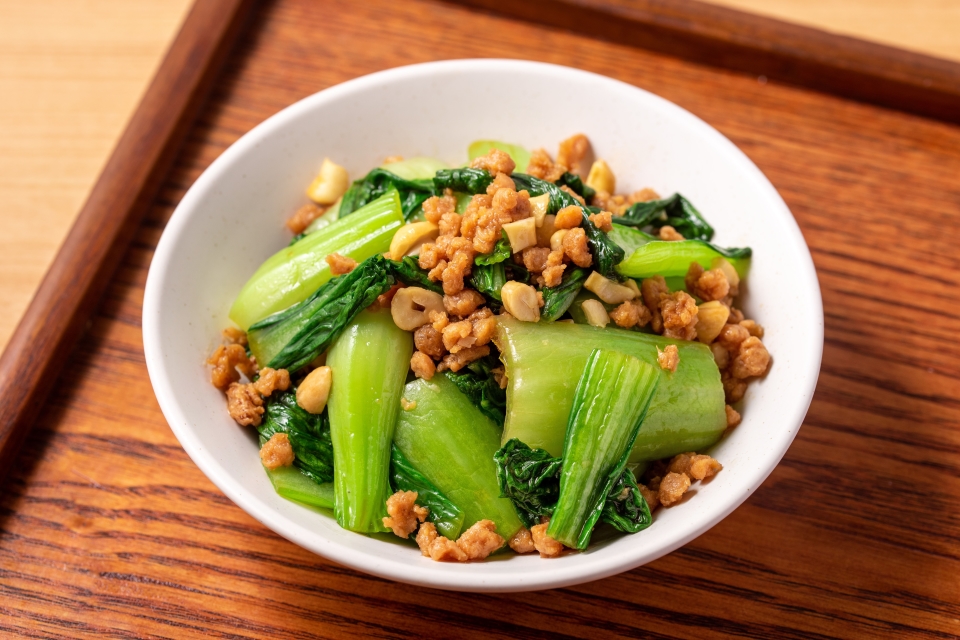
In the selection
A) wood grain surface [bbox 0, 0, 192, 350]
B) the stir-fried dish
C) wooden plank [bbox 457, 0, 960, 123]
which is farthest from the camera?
wooden plank [bbox 457, 0, 960, 123]

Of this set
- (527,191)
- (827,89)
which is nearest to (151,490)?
(527,191)

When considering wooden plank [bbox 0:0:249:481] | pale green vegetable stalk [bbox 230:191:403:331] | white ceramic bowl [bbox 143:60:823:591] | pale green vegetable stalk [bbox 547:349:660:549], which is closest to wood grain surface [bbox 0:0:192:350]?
wooden plank [bbox 0:0:249:481]

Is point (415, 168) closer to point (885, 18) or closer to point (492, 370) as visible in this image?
point (492, 370)

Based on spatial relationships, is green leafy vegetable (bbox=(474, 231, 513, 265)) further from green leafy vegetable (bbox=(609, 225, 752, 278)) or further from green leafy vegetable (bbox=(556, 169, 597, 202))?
green leafy vegetable (bbox=(556, 169, 597, 202))

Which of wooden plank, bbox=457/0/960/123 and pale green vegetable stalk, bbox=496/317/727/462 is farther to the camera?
wooden plank, bbox=457/0/960/123

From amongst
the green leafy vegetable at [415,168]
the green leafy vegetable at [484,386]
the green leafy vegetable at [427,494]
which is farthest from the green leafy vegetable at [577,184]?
the green leafy vegetable at [427,494]

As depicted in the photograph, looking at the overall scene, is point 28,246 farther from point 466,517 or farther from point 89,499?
point 466,517

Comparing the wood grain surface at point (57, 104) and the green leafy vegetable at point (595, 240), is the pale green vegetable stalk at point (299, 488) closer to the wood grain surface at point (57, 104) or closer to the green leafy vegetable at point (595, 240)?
the green leafy vegetable at point (595, 240)
